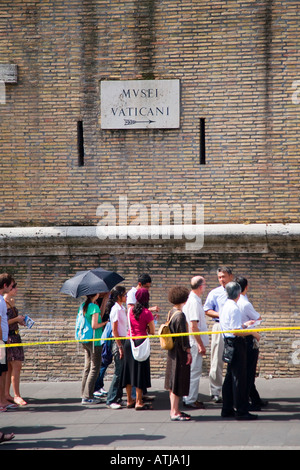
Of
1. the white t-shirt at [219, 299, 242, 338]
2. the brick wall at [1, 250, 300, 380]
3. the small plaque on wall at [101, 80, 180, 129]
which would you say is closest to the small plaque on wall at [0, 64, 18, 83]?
the small plaque on wall at [101, 80, 180, 129]

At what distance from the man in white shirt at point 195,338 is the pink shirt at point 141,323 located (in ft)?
1.84

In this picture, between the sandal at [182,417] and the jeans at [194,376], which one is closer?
the sandal at [182,417]

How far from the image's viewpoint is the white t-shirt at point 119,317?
9.32m

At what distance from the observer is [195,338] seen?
9.16 m

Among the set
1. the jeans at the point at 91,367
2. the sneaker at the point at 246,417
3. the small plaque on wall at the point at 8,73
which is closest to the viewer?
the sneaker at the point at 246,417

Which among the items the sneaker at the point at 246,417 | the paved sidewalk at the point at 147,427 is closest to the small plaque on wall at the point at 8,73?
the paved sidewalk at the point at 147,427

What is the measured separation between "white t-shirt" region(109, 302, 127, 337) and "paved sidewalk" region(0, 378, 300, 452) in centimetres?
103

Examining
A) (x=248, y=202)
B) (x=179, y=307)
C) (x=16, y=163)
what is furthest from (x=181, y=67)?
(x=179, y=307)

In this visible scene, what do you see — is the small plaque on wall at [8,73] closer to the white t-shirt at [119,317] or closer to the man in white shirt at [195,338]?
the white t-shirt at [119,317]

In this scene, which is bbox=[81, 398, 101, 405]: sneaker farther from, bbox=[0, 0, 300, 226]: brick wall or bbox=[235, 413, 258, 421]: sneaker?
bbox=[0, 0, 300, 226]: brick wall

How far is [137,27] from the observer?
11.4 meters

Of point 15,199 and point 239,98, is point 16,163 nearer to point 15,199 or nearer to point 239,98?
point 15,199

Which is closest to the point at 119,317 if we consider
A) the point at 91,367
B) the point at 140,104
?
the point at 91,367

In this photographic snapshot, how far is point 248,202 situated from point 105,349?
3300 mm
